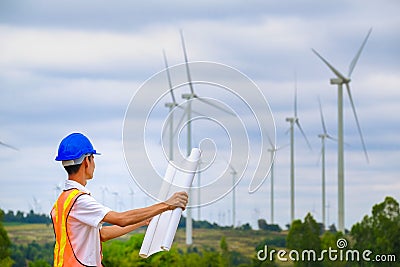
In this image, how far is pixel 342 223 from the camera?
1629 inches

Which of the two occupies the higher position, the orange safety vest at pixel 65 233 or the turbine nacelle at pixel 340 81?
the turbine nacelle at pixel 340 81

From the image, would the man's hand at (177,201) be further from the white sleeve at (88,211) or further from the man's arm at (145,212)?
the white sleeve at (88,211)

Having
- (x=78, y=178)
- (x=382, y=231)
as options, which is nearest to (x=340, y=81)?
(x=382, y=231)

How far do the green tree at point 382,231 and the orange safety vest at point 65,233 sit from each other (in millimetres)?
33629

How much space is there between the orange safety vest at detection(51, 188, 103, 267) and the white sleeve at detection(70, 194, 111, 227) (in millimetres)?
38

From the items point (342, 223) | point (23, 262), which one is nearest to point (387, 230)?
point (342, 223)

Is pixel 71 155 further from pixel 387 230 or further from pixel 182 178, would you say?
pixel 387 230

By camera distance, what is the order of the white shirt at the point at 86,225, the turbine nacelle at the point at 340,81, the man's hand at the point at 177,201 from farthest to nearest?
the turbine nacelle at the point at 340,81 → the white shirt at the point at 86,225 → the man's hand at the point at 177,201

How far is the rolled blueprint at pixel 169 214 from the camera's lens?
6.52 metres

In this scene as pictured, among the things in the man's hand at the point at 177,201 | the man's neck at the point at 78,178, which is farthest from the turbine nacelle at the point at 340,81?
the man's hand at the point at 177,201

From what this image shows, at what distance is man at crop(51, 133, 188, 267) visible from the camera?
21.6ft

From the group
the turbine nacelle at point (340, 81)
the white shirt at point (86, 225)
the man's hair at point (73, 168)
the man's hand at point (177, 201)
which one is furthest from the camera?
the turbine nacelle at point (340, 81)

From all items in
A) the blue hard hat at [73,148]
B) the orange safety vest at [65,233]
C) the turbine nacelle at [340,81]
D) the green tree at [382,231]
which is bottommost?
the orange safety vest at [65,233]

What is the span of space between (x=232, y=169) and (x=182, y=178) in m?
0.64
